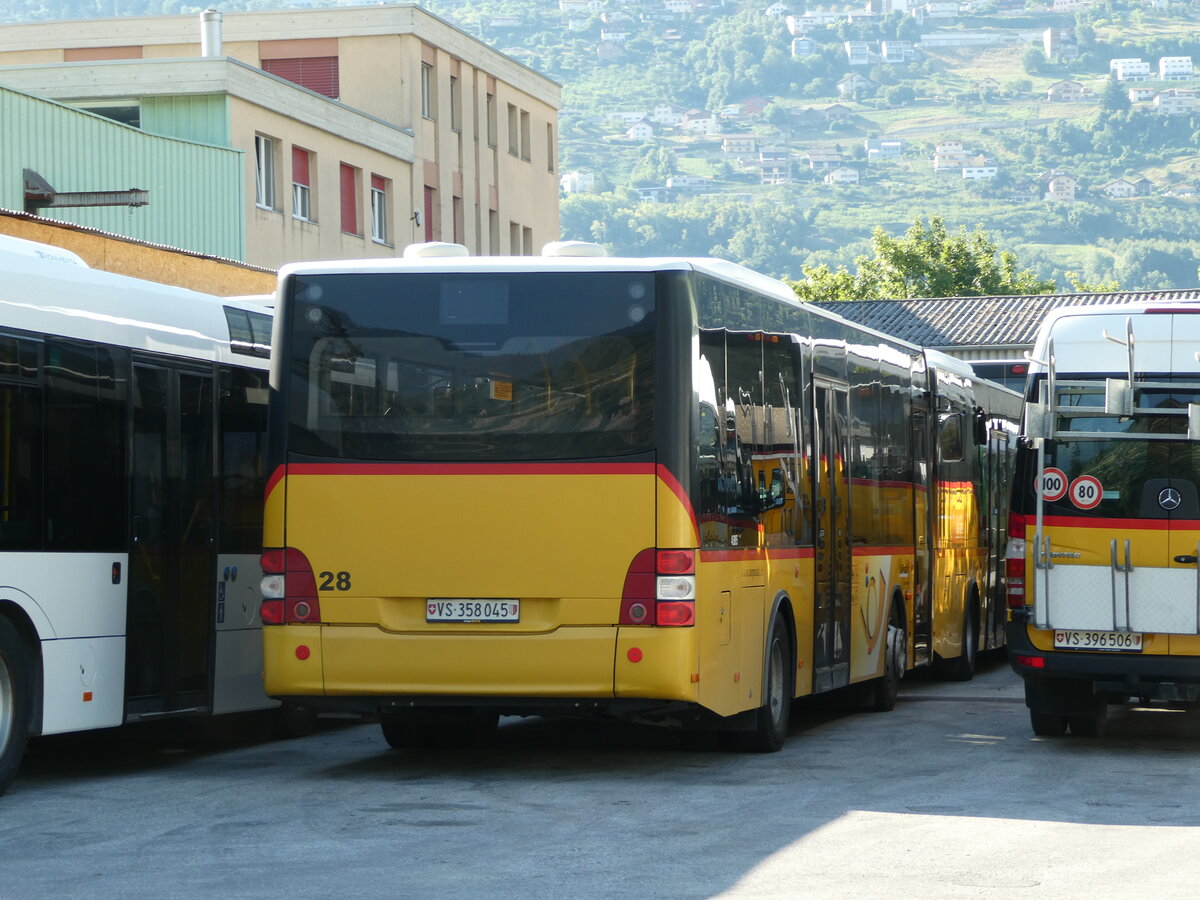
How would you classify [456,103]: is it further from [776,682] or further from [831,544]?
[776,682]

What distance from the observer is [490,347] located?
1148cm

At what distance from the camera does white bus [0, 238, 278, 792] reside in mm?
10828

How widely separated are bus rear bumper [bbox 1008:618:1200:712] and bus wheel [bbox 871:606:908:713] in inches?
131

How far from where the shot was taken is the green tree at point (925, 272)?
296 ft

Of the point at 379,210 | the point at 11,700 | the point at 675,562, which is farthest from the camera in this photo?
the point at 379,210

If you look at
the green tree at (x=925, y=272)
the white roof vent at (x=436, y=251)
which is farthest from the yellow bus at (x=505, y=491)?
the green tree at (x=925, y=272)

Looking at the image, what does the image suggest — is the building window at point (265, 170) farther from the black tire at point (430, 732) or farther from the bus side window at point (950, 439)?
the black tire at point (430, 732)

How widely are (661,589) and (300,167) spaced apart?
108 feet

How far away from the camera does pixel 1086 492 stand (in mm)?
13375

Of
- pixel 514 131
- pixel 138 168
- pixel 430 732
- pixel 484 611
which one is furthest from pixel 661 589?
pixel 514 131

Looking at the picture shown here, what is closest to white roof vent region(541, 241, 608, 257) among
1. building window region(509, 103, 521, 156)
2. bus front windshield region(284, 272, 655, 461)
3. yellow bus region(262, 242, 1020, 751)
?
yellow bus region(262, 242, 1020, 751)

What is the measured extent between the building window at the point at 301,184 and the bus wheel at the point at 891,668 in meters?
26.9

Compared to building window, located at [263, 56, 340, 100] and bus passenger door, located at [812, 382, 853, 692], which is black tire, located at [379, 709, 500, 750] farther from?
building window, located at [263, 56, 340, 100]

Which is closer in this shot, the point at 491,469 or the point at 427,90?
the point at 491,469
